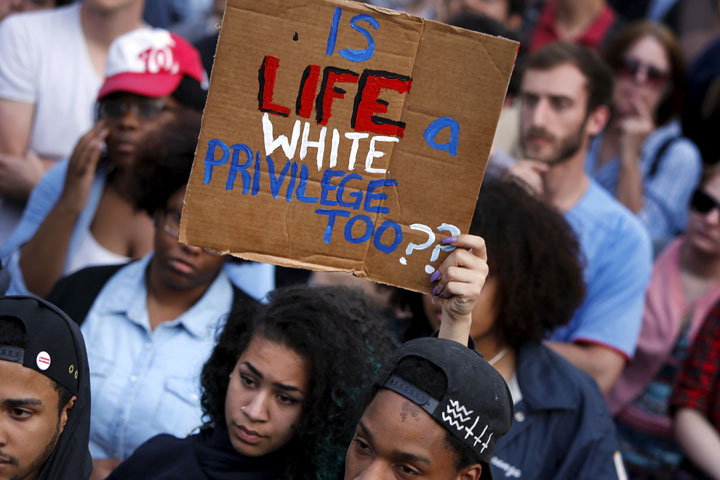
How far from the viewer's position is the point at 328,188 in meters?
2.56

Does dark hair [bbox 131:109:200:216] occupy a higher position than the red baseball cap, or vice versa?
the red baseball cap

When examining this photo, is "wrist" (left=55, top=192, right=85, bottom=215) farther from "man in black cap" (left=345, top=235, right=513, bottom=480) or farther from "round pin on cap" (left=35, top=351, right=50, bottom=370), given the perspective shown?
"man in black cap" (left=345, top=235, right=513, bottom=480)

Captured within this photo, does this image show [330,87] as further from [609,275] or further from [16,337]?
[609,275]

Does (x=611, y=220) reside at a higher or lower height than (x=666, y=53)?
lower

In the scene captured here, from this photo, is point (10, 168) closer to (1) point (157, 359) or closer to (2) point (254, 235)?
(1) point (157, 359)

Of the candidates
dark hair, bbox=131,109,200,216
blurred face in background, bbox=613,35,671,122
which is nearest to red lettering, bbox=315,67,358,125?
dark hair, bbox=131,109,200,216

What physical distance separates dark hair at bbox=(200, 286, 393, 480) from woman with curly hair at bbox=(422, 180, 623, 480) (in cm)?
39

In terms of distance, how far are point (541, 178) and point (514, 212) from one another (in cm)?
101

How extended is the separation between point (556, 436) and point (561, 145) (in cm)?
180

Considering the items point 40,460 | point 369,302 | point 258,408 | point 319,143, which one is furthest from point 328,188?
point 40,460

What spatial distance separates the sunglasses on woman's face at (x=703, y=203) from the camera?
4523 mm

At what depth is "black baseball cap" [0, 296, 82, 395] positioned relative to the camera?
2516mm

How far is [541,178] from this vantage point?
451cm

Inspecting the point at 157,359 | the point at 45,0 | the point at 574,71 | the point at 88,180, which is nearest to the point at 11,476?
the point at 157,359
